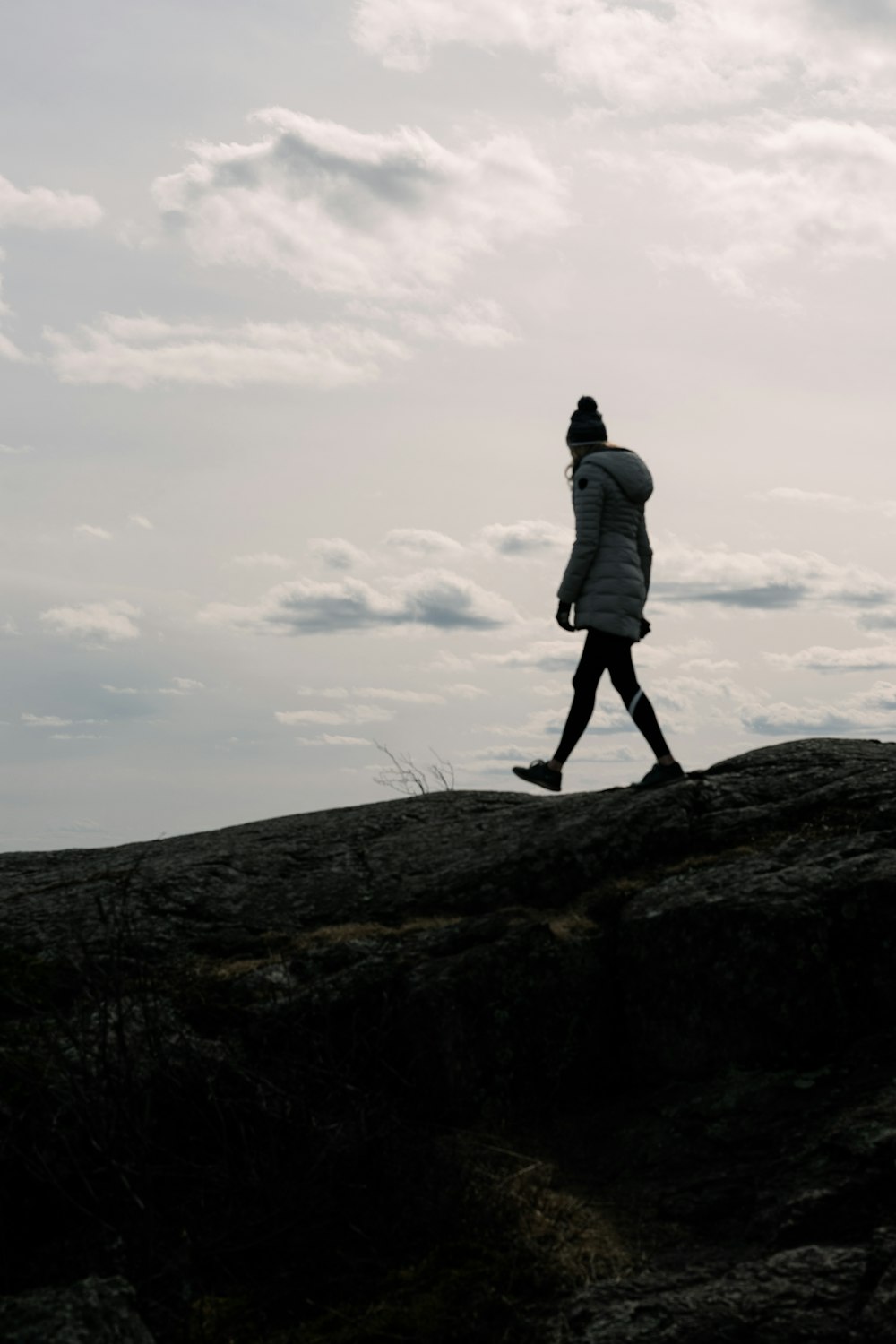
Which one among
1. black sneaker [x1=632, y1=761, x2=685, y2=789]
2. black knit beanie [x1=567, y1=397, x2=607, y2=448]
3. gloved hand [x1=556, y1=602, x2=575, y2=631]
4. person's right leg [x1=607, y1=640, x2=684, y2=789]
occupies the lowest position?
black sneaker [x1=632, y1=761, x2=685, y2=789]

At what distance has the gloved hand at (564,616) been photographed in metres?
12.1

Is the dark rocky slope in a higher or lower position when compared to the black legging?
lower

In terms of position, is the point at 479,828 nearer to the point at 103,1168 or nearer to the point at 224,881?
the point at 224,881

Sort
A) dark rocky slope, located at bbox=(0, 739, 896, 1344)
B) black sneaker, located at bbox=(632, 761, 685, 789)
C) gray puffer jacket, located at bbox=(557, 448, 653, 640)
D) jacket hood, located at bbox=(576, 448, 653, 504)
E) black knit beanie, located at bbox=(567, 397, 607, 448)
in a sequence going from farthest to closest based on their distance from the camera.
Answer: black knit beanie, located at bbox=(567, 397, 607, 448) < jacket hood, located at bbox=(576, 448, 653, 504) < gray puffer jacket, located at bbox=(557, 448, 653, 640) < black sneaker, located at bbox=(632, 761, 685, 789) < dark rocky slope, located at bbox=(0, 739, 896, 1344)

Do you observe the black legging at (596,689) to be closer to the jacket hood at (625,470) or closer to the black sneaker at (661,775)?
the black sneaker at (661,775)

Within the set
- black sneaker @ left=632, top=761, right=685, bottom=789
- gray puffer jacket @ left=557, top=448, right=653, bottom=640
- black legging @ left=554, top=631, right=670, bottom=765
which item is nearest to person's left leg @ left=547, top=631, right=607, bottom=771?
black legging @ left=554, top=631, right=670, bottom=765

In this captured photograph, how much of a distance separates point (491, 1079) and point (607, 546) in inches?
196

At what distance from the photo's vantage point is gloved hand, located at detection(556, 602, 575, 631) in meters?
12.1

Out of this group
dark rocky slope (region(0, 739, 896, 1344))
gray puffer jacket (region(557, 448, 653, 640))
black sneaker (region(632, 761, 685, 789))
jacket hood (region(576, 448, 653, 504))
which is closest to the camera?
dark rocky slope (region(0, 739, 896, 1344))

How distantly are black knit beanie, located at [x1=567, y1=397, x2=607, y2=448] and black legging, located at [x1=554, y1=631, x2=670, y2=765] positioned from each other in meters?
1.78

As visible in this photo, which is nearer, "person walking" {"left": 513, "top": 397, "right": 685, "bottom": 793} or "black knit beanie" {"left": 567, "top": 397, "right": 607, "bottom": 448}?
"person walking" {"left": 513, "top": 397, "right": 685, "bottom": 793}

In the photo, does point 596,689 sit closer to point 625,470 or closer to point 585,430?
point 625,470

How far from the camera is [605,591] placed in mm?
11906

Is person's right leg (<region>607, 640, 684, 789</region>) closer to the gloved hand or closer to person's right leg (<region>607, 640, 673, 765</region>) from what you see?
person's right leg (<region>607, 640, 673, 765</region>)
